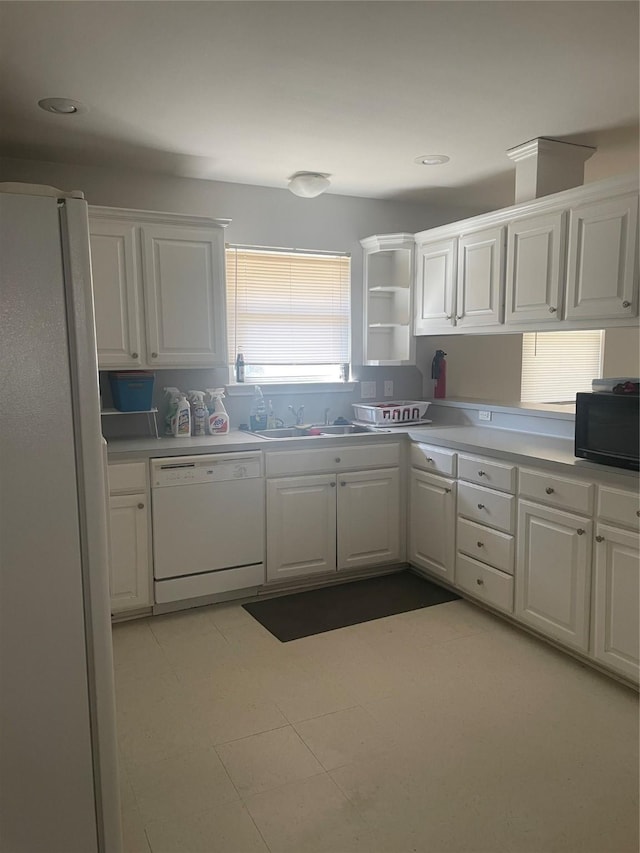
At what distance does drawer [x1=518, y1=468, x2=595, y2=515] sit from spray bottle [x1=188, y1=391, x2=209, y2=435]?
1.86 m

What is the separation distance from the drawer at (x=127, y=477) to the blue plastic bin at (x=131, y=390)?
1.53ft

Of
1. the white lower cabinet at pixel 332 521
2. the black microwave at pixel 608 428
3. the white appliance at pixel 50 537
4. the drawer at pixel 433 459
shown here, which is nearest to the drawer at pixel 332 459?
the white lower cabinet at pixel 332 521

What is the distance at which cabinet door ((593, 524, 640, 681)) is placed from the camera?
2.52 metres

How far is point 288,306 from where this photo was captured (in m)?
4.29

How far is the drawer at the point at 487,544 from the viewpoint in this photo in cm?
317

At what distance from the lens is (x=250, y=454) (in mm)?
3555

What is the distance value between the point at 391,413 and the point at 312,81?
2159 millimetres

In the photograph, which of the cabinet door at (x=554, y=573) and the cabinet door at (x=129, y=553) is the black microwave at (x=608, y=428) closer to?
the cabinet door at (x=554, y=573)

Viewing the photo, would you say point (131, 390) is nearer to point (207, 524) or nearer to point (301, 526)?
point (207, 524)

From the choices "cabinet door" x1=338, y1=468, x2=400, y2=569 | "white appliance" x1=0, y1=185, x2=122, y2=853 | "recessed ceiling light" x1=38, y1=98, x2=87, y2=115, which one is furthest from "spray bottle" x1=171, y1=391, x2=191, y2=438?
"white appliance" x1=0, y1=185, x2=122, y2=853

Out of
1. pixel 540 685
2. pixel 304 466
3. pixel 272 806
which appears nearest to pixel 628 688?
pixel 540 685

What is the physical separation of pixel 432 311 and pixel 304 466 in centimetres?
138

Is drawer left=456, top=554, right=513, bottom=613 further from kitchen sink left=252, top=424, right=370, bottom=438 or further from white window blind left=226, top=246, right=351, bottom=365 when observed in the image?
white window blind left=226, top=246, right=351, bottom=365

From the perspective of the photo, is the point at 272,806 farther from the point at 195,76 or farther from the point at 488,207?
the point at 488,207
